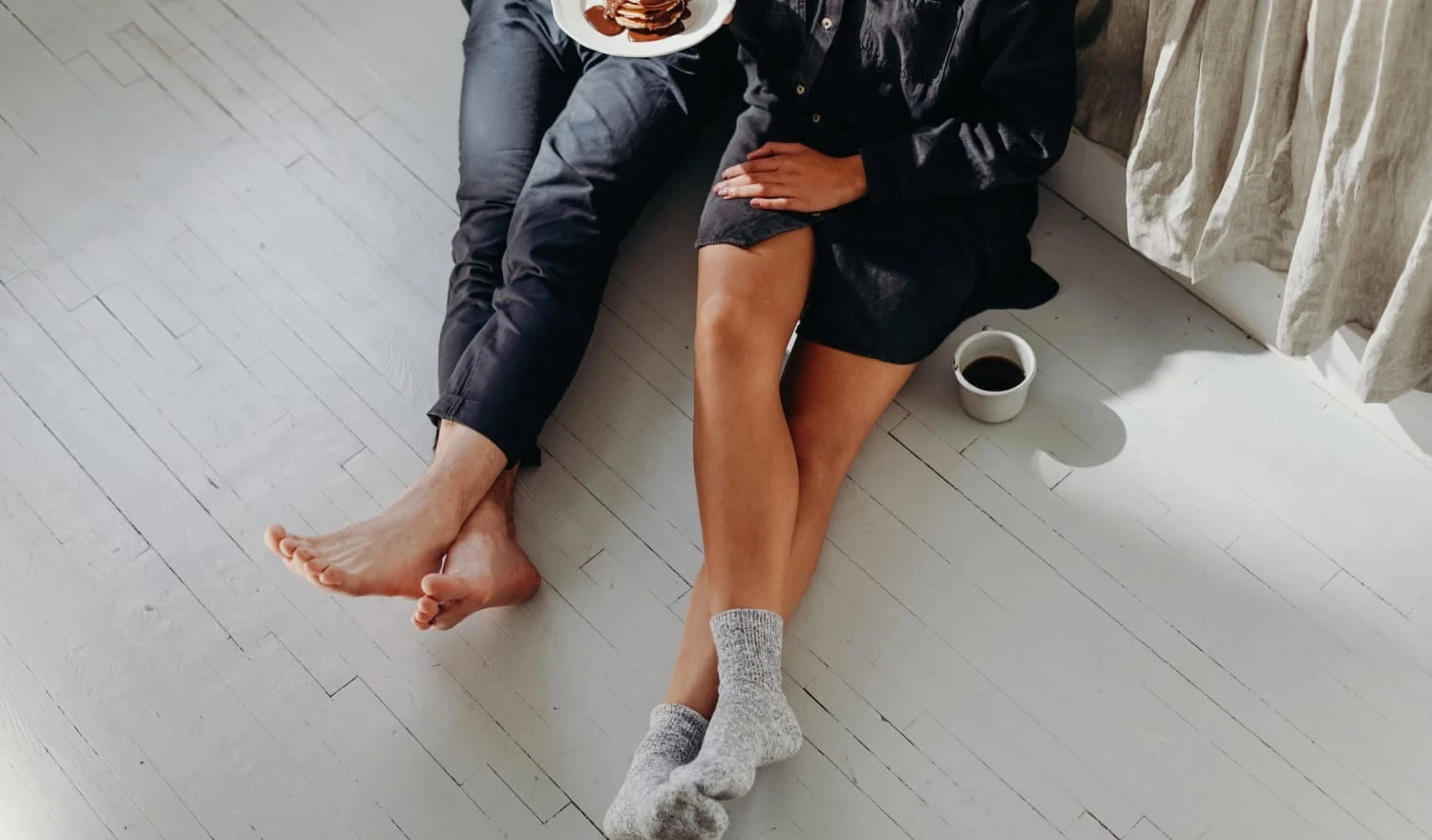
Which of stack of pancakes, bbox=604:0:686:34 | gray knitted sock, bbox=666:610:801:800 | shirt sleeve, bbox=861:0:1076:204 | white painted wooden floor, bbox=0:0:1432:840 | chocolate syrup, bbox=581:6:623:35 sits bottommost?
white painted wooden floor, bbox=0:0:1432:840

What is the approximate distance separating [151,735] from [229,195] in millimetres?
897

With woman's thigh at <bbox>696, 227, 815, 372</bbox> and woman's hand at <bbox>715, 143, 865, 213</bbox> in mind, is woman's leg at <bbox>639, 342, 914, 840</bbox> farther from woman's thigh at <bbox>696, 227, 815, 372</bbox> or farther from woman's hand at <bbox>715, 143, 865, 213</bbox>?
woman's hand at <bbox>715, 143, 865, 213</bbox>

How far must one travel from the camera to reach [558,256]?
70.6 inches

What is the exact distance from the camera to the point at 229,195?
7.13 feet

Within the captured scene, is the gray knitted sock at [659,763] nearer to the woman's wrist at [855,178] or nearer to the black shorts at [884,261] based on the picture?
the black shorts at [884,261]

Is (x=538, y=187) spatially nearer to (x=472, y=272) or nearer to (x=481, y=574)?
(x=472, y=272)

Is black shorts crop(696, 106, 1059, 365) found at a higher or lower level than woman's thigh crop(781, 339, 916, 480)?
higher

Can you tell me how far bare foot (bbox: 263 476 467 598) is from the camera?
1555 mm

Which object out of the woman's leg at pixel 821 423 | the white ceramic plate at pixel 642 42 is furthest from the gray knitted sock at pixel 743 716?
the white ceramic plate at pixel 642 42

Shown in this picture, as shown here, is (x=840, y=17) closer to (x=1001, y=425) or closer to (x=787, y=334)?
(x=787, y=334)

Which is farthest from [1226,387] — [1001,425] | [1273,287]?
[1001,425]

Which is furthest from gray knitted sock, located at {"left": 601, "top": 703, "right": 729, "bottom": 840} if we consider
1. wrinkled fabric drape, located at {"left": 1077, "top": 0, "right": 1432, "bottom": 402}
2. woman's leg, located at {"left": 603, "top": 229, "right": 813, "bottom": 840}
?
wrinkled fabric drape, located at {"left": 1077, "top": 0, "right": 1432, "bottom": 402}

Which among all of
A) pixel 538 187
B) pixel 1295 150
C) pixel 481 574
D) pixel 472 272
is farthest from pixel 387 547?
pixel 1295 150

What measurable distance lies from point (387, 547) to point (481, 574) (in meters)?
0.11
